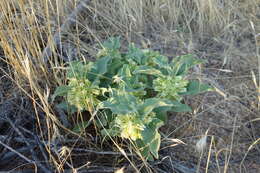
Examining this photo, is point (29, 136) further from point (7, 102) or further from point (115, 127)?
point (115, 127)

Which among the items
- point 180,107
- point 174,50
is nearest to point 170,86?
point 180,107

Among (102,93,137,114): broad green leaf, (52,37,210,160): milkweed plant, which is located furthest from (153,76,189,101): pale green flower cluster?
(102,93,137,114): broad green leaf

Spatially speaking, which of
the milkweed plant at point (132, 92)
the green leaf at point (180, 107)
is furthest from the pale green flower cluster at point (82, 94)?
the green leaf at point (180, 107)

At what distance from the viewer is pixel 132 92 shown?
38.4 inches

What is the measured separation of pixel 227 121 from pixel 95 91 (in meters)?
0.52

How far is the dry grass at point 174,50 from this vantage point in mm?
1092

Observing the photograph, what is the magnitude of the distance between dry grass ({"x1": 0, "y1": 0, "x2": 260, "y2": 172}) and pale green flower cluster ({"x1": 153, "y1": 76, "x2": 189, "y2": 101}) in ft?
0.38

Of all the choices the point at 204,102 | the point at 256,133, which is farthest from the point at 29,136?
the point at 256,133

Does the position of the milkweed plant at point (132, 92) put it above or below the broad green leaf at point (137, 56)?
below

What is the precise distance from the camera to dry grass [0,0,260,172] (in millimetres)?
1092

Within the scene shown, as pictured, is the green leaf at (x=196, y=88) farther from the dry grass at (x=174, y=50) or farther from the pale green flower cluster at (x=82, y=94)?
the pale green flower cluster at (x=82, y=94)

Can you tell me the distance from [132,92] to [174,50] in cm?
62

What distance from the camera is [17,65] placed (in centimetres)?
116

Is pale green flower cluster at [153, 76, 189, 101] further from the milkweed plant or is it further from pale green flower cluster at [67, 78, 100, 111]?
pale green flower cluster at [67, 78, 100, 111]
